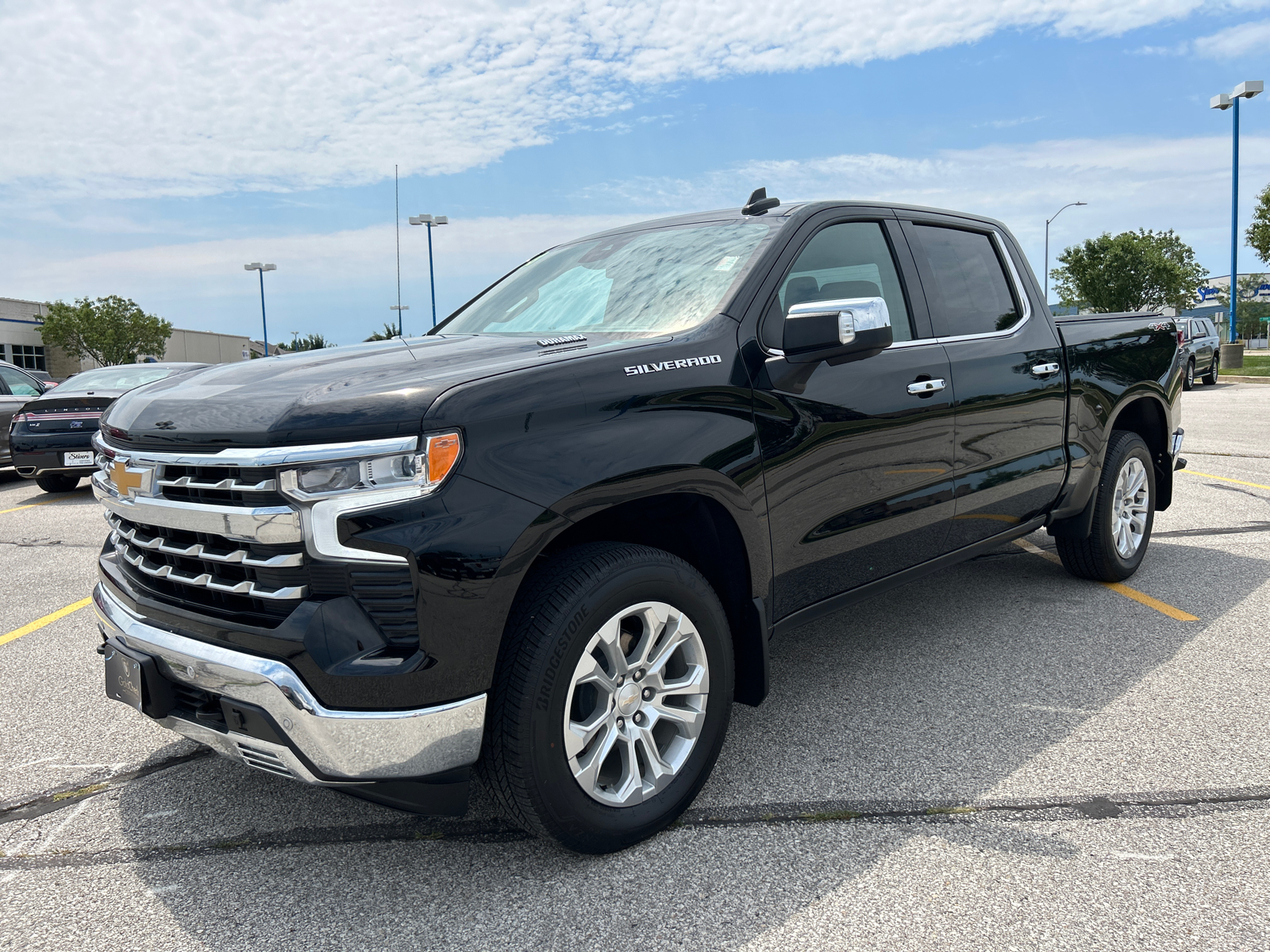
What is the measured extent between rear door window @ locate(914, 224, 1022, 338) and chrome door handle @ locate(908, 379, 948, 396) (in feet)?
1.03

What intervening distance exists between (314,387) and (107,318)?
7111 centimetres

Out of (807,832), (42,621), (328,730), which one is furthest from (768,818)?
(42,621)

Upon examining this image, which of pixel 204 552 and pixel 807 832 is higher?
pixel 204 552

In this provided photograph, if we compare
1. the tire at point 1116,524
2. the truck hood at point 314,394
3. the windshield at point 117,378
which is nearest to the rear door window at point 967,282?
the tire at point 1116,524

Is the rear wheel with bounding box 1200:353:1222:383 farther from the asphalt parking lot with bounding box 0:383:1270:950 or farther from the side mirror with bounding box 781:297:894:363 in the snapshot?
the side mirror with bounding box 781:297:894:363

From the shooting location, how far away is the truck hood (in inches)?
90.7

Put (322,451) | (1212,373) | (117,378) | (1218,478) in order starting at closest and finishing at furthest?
(322,451)
(1218,478)
(117,378)
(1212,373)

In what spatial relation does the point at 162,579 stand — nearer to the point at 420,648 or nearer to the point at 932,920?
the point at 420,648

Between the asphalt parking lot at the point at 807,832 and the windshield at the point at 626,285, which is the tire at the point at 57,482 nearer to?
the asphalt parking lot at the point at 807,832

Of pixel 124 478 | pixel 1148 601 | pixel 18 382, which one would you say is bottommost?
Result: pixel 1148 601

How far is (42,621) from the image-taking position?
204 inches

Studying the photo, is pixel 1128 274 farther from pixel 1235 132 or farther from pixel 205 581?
pixel 205 581

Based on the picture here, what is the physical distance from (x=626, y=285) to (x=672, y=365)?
0.89 m

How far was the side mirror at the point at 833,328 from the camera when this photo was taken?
2990 mm
